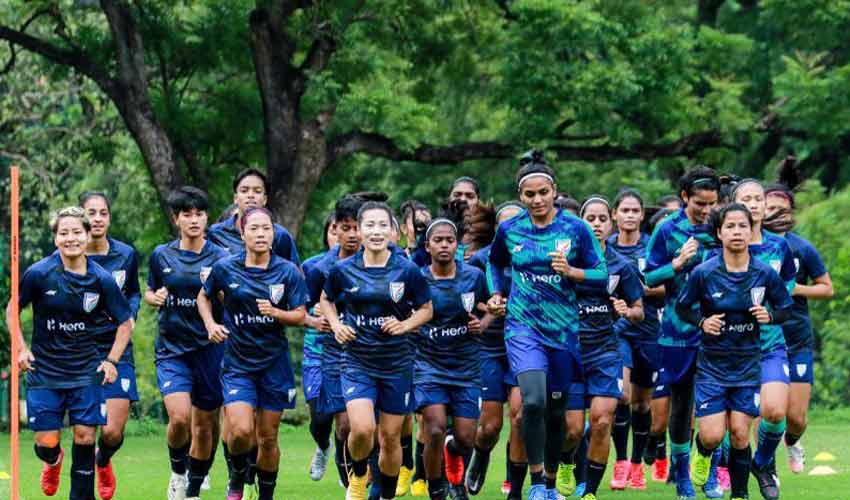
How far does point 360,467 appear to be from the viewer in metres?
12.6

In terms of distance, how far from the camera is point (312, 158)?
25.2 m

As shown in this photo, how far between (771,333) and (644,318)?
7.77 ft

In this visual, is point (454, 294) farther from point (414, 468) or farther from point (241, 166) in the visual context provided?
point (241, 166)

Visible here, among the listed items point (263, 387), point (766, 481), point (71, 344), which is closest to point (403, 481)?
point (263, 387)

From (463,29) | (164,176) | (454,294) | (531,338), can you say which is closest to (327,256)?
(454,294)

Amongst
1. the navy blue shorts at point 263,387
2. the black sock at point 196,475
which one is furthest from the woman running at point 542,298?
the black sock at point 196,475

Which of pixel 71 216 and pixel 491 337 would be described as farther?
pixel 491 337

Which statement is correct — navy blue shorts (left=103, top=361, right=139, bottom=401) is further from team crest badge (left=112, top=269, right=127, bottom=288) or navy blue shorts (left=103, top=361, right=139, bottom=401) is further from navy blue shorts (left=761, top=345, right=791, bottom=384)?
navy blue shorts (left=761, top=345, right=791, bottom=384)

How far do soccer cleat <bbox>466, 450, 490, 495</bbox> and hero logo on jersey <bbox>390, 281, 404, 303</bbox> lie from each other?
263cm

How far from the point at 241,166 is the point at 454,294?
13.8 meters

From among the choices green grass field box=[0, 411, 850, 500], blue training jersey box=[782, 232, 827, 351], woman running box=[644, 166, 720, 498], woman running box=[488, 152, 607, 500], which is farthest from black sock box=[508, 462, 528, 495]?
blue training jersey box=[782, 232, 827, 351]

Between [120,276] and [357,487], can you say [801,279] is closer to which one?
[357,487]

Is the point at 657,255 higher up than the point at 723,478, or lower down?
higher up

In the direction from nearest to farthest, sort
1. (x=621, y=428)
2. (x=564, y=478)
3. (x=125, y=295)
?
1. (x=564, y=478)
2. (x=125, y=295)
3. (x=621, y=428)
